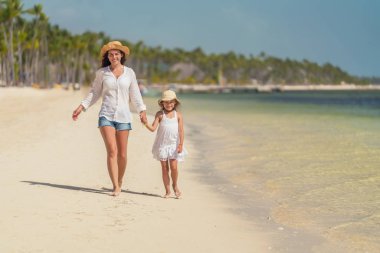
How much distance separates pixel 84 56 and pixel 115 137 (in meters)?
132

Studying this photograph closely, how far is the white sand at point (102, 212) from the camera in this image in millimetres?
5199

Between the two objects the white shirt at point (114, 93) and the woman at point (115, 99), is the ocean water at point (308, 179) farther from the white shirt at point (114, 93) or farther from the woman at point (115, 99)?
the white shirt at point (114, 93)

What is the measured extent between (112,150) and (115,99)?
670mm

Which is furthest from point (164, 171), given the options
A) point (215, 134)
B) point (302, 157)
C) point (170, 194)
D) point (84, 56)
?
point (84, 56)

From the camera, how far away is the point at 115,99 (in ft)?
23.7

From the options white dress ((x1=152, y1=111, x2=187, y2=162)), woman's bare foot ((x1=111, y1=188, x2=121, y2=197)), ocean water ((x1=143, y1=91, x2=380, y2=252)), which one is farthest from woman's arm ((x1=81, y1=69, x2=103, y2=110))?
ocean water ((x1=143, y1=91, x2=380, y2=252))

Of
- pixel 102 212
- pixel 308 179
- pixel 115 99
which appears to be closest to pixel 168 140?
pixel 115 99

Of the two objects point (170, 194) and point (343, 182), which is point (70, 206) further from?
point (343, 182)

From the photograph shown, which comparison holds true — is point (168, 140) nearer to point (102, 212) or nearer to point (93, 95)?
point (93, 95)

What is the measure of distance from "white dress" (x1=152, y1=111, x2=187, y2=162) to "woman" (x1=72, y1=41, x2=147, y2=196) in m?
0.30

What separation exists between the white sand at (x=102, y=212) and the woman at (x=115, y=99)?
2.19ft

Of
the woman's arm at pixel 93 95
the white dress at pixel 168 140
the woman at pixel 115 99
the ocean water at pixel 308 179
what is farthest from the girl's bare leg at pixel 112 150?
the ocean water at pixel 308 179

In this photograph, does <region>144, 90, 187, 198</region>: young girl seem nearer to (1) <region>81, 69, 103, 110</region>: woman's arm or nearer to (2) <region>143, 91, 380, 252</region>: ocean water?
(1) <region>81, 69, 103, 110</region>: woman's arm

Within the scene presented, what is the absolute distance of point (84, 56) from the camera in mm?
135875
